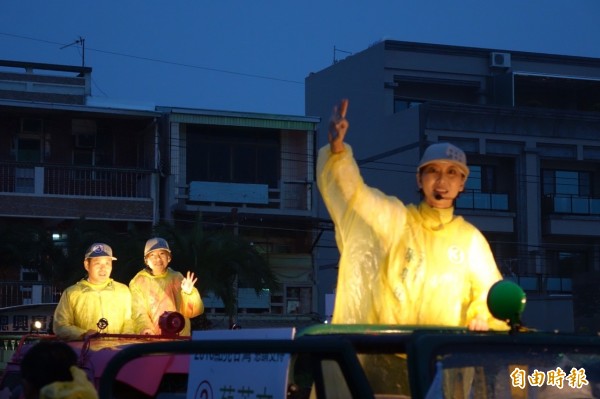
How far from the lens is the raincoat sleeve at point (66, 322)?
9023 mm

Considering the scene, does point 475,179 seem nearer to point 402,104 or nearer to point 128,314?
point 402,104

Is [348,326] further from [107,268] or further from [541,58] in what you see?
[541,58]

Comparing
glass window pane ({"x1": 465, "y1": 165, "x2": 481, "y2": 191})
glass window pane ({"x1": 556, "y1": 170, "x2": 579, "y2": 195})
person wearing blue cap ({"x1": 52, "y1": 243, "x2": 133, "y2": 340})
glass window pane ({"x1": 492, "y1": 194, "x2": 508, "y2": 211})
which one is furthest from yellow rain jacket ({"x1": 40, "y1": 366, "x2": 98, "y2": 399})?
glass window pane ({"x1": 556, "y1": 170, "x2": 579, "y2": 195})

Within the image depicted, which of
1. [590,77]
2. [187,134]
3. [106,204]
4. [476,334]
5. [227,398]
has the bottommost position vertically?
[227,398]

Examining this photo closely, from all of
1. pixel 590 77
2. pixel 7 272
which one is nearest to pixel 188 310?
pixel 7 272

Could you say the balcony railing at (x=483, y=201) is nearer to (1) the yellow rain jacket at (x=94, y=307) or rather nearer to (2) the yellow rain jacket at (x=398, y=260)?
(1) the yellow rain jacket at (x=94, y=307)

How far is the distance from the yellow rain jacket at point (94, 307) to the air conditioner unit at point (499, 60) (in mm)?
29604

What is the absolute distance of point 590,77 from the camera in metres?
39.8

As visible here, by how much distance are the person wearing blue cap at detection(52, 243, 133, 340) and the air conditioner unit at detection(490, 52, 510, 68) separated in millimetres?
29619

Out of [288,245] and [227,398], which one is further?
[288,245]

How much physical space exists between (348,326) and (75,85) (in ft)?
93.8

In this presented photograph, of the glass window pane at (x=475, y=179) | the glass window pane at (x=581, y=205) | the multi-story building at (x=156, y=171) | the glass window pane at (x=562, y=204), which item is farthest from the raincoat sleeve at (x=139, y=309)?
the glass window pane at (x=581, y=205)

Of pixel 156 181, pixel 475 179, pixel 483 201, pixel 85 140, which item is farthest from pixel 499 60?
pixel 85 140

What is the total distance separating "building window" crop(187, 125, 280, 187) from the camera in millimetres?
32406
